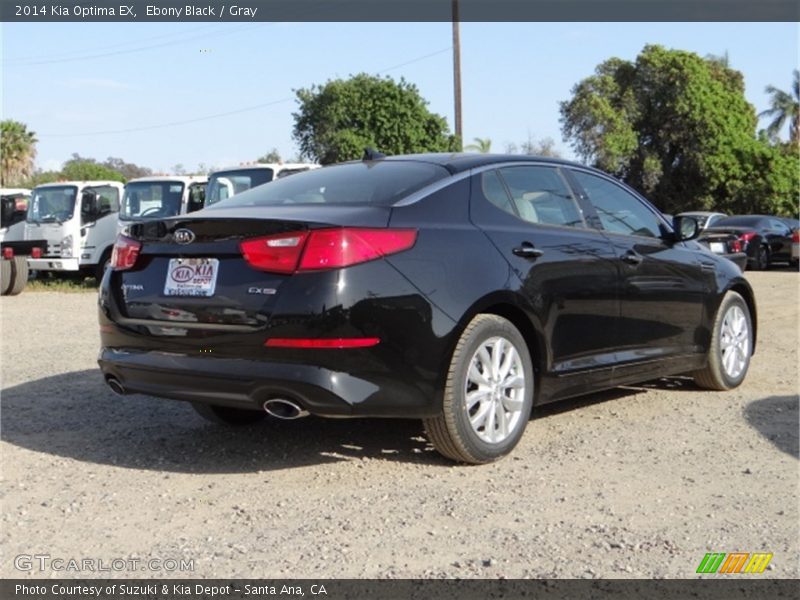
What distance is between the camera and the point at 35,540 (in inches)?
155

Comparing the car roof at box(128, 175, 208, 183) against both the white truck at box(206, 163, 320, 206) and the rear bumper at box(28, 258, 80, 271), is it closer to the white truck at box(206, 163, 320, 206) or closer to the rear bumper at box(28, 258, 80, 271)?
the white truck at box(206, 163, 320, 206)

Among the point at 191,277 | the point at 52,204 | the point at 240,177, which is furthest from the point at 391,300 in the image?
the point at 52,204

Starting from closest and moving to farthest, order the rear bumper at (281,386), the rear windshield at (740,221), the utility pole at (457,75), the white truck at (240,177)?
1. the rear bumper at (281,386)
2. the white truck at (240,177)
3. the rear windshield at (740,221)
4. the utility pole at (457,75)

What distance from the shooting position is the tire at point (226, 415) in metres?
5.76

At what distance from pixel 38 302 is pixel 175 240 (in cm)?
1187

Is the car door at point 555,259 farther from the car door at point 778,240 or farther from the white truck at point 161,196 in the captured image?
the car door at point 778,240

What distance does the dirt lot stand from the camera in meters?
3.74

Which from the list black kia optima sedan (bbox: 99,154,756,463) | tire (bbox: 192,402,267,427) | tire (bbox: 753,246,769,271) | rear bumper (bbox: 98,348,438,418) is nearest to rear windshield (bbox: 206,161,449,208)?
black kia optima sedan (bbox: 99,154,756,463)

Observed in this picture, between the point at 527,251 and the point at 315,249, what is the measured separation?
1.31 meters

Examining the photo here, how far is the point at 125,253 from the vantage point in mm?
5090

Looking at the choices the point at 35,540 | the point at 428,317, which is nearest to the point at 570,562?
the point at 428,317

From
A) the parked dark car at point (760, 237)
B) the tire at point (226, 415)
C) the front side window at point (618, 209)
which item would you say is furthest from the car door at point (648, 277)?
the parked dark car at point (760, 237)

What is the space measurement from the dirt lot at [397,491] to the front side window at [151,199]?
1237 cm

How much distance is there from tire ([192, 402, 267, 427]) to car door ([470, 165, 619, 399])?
179 cm
